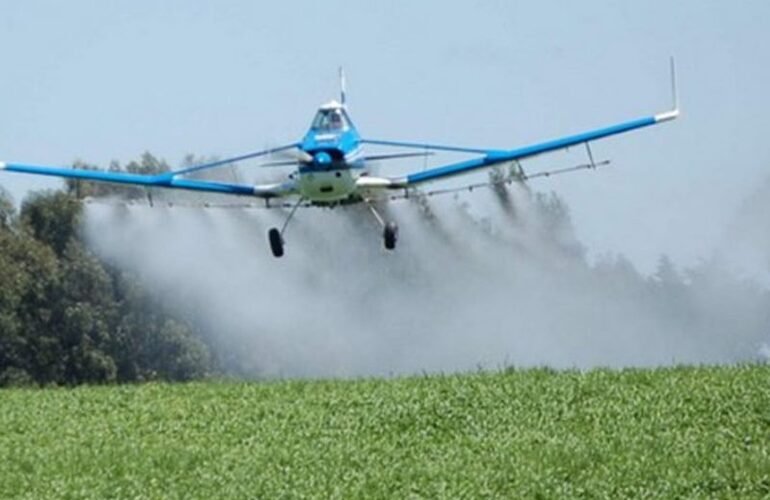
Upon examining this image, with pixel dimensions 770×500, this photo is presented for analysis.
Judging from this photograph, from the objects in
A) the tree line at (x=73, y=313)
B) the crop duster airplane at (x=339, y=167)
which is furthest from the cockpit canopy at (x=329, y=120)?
the tree line at (x=73, y=313)

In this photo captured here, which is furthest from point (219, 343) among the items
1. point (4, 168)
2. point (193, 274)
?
point (4, 168)

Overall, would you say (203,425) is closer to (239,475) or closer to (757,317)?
(239,475)

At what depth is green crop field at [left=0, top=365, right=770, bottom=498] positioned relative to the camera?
22969 mm

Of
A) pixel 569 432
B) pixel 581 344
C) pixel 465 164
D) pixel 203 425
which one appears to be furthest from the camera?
pixel 581 344

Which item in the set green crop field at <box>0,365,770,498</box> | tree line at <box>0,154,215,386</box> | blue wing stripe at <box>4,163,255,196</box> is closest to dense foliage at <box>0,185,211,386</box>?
tree line at <box>0,154,215,386</box>

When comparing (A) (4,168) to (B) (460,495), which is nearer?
(B) (460,495)

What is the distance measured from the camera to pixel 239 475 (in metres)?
24.0

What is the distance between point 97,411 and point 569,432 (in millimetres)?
6635

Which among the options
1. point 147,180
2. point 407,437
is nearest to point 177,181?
point 147,180

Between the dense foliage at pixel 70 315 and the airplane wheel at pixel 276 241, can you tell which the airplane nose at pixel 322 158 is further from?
the dense foliage at pixel 70 315

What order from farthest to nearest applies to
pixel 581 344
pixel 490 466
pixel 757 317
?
pixel 757 317, pixel 581 344, pixel 490 466

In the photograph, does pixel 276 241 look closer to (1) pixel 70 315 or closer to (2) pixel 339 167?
(2) pixel 339 167

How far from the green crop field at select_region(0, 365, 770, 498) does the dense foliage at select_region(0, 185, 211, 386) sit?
4179cm

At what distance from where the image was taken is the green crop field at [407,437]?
75.4 ft
